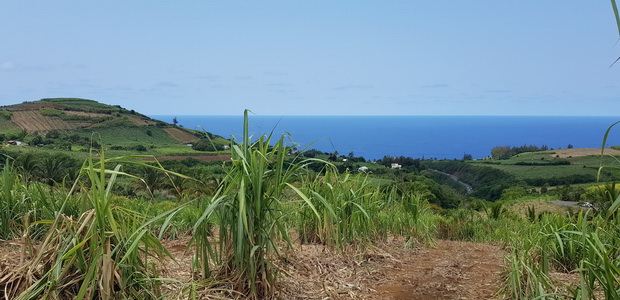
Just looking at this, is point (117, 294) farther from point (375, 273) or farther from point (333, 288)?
point (375, 273)

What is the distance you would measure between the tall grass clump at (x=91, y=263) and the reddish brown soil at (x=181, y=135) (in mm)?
89505

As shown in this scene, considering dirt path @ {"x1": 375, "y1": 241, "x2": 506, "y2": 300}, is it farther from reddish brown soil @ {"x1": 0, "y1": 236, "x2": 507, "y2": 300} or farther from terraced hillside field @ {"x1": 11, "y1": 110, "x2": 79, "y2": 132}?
terraced hillside field @ {"x1": 11, "y1": 110, "x2": 79, "y2": 132}

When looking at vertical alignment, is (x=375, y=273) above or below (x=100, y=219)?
below

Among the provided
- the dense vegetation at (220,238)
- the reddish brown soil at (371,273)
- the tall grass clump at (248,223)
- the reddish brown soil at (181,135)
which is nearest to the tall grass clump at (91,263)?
the dense vegetation at (220,238)

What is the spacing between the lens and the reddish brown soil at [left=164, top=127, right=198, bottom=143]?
91.3 meters

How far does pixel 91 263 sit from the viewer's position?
224 cm

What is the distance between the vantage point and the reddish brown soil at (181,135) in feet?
299

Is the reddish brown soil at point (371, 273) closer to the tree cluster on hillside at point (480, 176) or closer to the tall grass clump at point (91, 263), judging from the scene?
the tall grass clump at point (91, 263)

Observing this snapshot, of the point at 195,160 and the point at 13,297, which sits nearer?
the point at 13,297

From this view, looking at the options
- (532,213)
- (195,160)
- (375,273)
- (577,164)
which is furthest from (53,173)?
(577,164)

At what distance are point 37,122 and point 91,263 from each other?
9467cm

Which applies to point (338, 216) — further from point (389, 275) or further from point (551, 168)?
point (551, 168)

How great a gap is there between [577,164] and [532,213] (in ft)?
256

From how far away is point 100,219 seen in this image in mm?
2248
